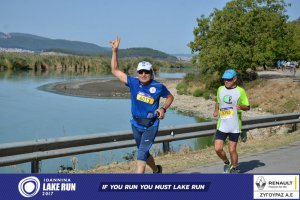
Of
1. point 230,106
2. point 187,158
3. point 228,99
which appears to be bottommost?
point 187,158

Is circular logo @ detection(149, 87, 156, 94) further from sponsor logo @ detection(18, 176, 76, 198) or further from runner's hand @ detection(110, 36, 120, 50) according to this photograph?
sponsor logo @ detection(18, 176, 76, 198)

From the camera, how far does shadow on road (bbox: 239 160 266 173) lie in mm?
9188

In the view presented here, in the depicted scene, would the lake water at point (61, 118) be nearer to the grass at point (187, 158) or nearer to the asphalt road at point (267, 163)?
the grass at point (187, 158)

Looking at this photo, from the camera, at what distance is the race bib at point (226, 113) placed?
827 centimetres

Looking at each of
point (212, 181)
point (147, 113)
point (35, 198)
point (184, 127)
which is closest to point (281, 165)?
point (184, 127)

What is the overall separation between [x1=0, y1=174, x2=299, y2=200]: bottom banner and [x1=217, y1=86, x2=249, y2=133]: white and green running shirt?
2708 millimetres

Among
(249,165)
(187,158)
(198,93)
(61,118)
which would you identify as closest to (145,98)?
(249,165)

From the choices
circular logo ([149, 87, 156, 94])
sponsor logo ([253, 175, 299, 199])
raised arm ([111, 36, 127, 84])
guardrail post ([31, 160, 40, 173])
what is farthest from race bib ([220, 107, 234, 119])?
guardrail post ([31, 160, 40, 173])

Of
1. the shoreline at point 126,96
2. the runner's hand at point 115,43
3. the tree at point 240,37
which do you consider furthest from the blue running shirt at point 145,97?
the tree at point 240,37

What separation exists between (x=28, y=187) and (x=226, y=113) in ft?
13.4

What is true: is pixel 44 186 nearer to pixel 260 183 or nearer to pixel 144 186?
pixel 144 186

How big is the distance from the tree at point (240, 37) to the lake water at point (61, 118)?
7525 millimetres

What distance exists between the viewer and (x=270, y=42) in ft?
135

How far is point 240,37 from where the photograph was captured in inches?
1604
